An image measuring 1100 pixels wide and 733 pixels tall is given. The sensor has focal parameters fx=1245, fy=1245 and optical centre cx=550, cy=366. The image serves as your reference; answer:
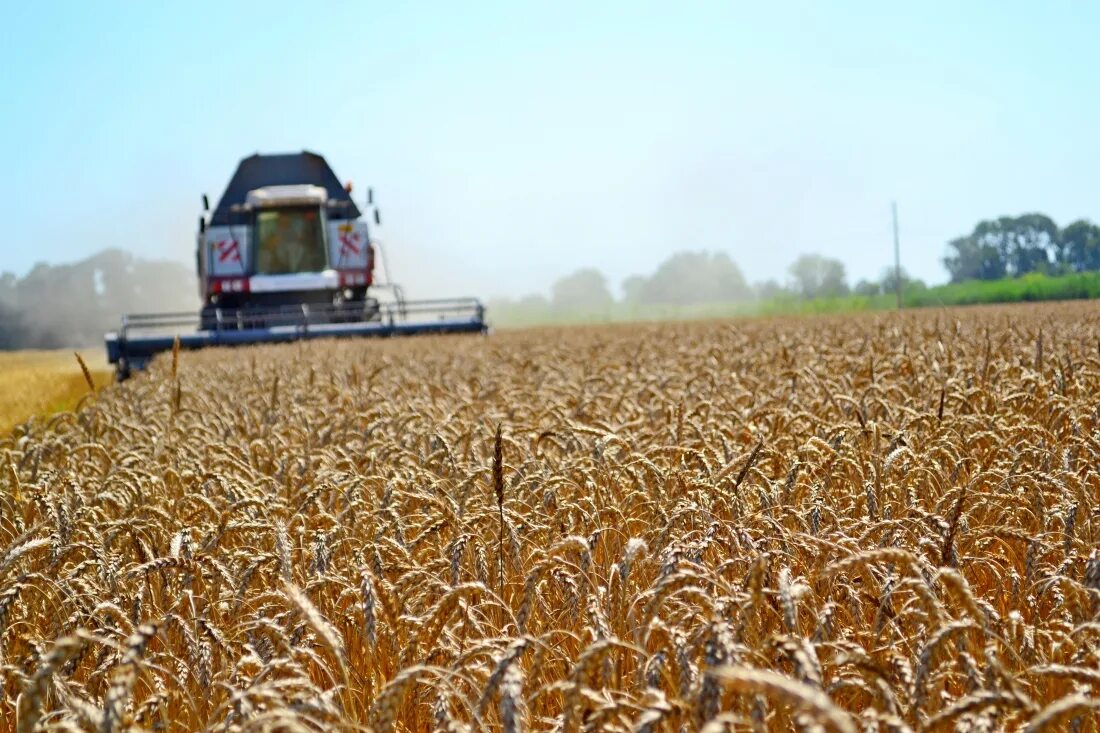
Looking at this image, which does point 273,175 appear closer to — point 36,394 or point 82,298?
point 36,394

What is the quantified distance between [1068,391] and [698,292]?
146343 millimetres

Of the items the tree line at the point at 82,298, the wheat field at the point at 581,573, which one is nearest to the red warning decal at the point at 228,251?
the wheat field at the point at 581,573

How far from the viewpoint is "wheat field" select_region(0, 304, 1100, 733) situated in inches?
84.9

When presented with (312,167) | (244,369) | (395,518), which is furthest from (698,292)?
(395,518)

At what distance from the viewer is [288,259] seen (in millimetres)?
24625

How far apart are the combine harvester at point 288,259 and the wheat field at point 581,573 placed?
1699cm

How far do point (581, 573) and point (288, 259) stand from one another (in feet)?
72.9

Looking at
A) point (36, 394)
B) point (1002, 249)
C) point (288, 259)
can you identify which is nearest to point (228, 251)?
point (288, 259)

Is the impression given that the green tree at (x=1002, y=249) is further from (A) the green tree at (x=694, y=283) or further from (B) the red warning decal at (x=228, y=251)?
(B) the red warning decal at (x=228, y=251)

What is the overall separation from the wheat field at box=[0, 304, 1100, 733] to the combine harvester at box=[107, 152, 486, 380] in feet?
55.8

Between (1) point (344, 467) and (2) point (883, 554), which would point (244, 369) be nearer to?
(1) point (344, 467)

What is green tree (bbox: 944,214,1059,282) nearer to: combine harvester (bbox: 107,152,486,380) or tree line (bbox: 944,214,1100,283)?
tree line (bbox: 944,214,1100,283)

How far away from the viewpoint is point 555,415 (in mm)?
6223

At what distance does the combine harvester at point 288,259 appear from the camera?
2400 cm
